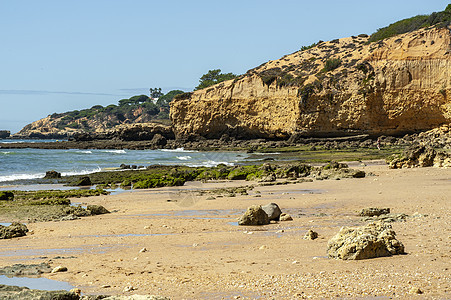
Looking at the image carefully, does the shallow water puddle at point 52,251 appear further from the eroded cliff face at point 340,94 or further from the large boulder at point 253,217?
the eroded cliff face at point 340,94

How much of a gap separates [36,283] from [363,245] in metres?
4.49

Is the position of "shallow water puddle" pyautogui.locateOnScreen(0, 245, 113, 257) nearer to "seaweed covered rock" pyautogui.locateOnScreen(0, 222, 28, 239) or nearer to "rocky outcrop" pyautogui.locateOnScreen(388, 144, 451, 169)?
"seaweed covered rock" pyautogui.locateOnScreen(0, 222, 28, 239)

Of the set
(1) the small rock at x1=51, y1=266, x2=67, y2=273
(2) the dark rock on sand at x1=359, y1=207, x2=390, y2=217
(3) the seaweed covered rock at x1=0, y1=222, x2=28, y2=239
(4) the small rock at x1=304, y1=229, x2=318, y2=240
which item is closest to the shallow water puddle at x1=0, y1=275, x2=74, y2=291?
(1) the small rock at x1=51, y1=266, x2=67, y2=273

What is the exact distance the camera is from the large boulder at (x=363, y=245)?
6629 millimetres

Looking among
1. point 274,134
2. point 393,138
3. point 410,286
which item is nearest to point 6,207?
point 410,286

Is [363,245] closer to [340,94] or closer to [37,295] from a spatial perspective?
[37,295]

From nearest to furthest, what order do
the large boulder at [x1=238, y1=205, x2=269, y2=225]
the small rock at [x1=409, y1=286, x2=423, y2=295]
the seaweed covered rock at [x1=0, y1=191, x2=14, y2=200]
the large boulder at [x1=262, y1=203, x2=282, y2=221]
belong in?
the small rock at [x1=409, y1=286, x2=423, y2=295]
the large boulder at [x1=238, y1=205, x2=269, y2=225]
the large boulder at [x1=262, y1=203, x2=282, y2=221]
the seaweed covered rock at [x1=0, y1=191, x2=14, y2=200]

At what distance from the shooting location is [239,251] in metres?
7.91

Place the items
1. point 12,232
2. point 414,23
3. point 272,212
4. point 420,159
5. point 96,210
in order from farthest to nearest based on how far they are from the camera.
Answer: point 414,23 → point 420,159 → point 96,210 → point 272,212 → point 12,232

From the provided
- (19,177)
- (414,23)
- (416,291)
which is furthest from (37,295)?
(414,23)

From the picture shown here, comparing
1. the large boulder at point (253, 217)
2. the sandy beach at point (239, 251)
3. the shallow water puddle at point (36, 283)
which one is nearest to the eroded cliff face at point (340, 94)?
the sandy beach at point (239, 251)

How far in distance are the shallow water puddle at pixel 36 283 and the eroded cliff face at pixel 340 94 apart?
169 feet

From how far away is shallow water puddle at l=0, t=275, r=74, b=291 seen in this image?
6.12 metres

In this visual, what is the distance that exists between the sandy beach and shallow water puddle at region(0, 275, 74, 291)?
17cm
